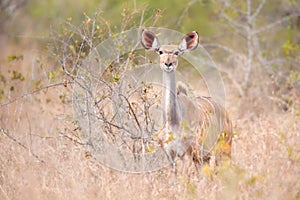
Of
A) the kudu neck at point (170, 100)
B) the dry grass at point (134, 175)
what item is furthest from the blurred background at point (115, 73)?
the kudu neck at point (170, 100)

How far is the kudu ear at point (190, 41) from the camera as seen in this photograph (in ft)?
20.5

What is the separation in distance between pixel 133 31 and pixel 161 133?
1.70 m

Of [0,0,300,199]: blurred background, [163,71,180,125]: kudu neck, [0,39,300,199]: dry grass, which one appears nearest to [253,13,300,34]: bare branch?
[0,0,300,199]: blurred background

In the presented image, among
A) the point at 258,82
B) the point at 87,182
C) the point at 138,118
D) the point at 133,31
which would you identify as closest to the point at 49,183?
the point at 87,182

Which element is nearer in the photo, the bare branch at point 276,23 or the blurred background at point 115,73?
the blurred background at point 115,73

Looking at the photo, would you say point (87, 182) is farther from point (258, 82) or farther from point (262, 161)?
point (258, 82)

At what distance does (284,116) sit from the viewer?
8266 mm

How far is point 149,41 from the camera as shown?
623 cm

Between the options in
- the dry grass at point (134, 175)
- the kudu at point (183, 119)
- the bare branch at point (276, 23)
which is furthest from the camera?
the bare branch at point (276, 23)

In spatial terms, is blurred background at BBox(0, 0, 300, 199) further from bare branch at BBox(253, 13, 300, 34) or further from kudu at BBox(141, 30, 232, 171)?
kudu at BBox(141, 30, 232, 171)

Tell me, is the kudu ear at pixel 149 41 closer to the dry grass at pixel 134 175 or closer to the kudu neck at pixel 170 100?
the kudu neck at pixel 170 100

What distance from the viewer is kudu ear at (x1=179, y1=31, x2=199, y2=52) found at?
6.23 meters

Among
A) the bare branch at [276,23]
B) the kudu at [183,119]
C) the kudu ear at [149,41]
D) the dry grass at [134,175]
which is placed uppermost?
the bare branch at [276,23]

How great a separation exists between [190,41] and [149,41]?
1.20 feet
